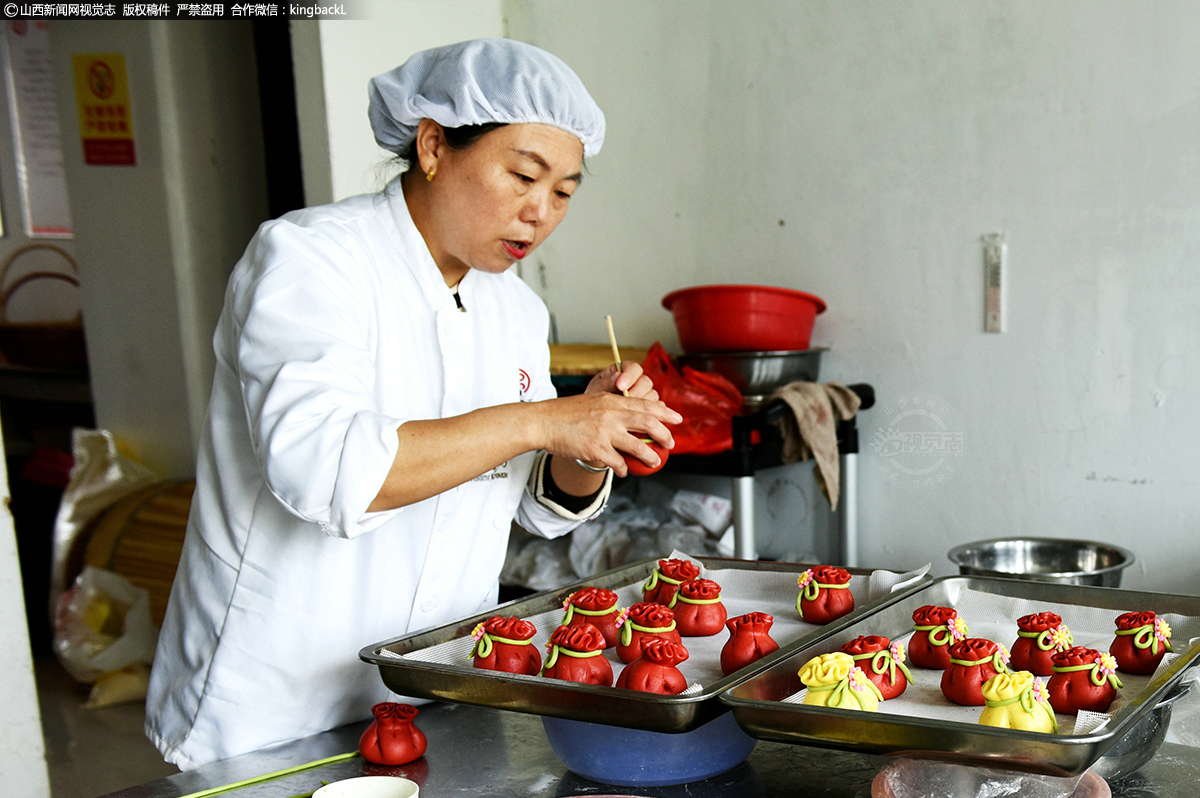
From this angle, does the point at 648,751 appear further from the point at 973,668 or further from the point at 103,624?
the point at 103,624

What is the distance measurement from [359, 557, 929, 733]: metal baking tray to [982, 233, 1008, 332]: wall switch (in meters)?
1.68

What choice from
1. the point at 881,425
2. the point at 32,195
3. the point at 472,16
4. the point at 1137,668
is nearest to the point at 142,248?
the point at 472,16

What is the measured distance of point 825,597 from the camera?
1.56 metres

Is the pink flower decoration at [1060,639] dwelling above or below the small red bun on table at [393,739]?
above

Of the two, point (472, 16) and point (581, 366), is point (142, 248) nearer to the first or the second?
point (472, 16)

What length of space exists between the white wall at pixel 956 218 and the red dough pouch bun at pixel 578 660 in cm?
209

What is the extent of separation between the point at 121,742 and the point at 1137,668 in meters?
3.54

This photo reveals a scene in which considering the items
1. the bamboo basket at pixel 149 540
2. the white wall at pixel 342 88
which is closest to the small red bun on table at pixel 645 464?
the white wall at pixel 342 88

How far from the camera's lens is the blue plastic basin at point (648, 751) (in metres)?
1.23

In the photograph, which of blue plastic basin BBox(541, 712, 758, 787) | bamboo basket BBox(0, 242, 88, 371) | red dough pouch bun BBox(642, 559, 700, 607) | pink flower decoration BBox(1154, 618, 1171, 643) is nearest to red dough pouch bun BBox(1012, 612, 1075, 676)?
pink flower decoration BBox(1154, 618, 1171, 643)

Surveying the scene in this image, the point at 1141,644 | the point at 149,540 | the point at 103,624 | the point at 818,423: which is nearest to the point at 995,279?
the point at 818,423

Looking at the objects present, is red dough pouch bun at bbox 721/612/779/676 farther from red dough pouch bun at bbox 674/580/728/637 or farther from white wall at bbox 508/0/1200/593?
white wall at bbox 508/0/1200/593

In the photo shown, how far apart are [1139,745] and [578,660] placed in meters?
0.65

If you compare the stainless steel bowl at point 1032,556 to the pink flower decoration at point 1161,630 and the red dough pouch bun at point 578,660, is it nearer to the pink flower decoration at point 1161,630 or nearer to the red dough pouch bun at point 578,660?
the pink flower decoration at point 1161,630
